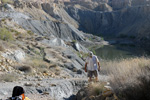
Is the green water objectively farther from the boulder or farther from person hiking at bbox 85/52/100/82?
person hiking at bbox 85/52/100/82

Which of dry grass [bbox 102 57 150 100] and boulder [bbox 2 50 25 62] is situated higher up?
dry grass [bbox 102 57 150 100]

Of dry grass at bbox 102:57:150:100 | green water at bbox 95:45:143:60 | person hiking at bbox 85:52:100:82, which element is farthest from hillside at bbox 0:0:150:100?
green water at bbox 95:45:143:60

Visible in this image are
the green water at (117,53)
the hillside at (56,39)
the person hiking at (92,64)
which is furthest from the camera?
the green water at (117,53)

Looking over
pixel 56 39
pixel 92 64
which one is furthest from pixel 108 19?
pixel 92 64

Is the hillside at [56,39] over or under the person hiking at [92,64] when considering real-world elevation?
under

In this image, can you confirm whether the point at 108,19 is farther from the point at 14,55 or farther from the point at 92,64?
the point at 92,64

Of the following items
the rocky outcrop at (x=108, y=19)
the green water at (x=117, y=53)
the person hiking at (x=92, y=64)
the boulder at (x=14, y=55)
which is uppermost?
the person hiking at (x=92, y=64)

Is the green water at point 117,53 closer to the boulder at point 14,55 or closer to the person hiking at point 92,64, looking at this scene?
the boulder at point 14,55

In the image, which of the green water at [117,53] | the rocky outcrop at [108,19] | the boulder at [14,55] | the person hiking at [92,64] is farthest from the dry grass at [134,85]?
the rocky outcrop at [108,19]

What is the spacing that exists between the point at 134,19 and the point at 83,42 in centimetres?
4296

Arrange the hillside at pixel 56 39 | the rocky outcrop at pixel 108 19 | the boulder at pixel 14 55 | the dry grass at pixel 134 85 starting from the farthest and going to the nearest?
the rocky outcrop at pixel 108 19 → the boulder at pixel 14 55 → the hillside at pixel 56 39 → the dry grass at pixel 134 85

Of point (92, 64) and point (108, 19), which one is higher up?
point (92, 64)

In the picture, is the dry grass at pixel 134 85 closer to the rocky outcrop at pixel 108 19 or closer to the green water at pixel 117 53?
the green water at pixel 117 53

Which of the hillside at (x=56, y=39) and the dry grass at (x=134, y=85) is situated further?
the hillside at (x=56, y=39)
